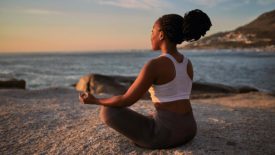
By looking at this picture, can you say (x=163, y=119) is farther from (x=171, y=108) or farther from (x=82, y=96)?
(x=82, y=96)

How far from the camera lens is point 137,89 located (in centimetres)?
353

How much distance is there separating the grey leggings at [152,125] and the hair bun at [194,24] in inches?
39.3

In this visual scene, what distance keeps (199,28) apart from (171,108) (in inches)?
40.6

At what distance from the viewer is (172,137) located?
389cm

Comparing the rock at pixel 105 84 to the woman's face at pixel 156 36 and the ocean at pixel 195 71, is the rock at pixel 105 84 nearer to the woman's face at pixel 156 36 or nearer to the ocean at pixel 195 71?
the ocean at pixel 195 71

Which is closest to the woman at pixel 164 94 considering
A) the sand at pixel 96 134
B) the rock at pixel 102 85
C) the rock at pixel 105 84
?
the sand at pixel 96 134

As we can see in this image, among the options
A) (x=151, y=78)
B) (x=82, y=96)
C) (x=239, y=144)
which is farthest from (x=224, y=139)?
(x=82, y=96)

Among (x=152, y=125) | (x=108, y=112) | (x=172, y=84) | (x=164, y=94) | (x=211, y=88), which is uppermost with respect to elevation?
(x=172, y=84)

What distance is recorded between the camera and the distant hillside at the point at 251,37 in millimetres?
117312

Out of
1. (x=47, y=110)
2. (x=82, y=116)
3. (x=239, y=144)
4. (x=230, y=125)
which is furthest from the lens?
(x=47, y=110)

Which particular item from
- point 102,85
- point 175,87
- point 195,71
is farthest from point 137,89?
point 195,71

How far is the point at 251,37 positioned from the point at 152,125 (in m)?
137

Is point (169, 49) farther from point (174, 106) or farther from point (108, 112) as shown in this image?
point (108, 112)

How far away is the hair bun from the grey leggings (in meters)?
1.00
